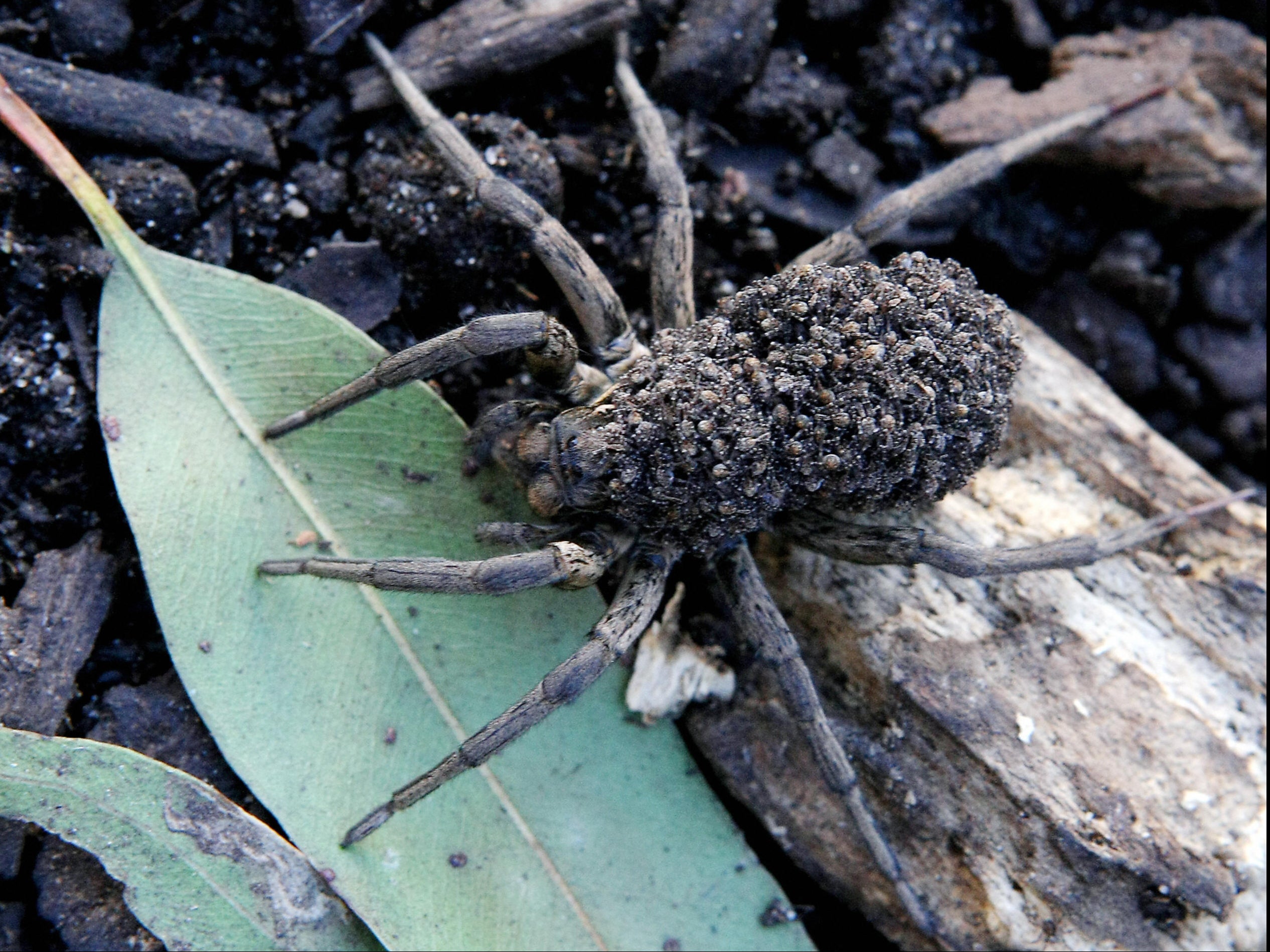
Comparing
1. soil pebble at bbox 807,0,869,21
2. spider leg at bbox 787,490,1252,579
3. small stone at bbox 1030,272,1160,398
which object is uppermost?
soil pebble at bbox 807,0,869,21

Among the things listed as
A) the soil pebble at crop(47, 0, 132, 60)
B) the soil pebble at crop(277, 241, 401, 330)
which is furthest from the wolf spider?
the soil pebble at crop(47, 0, 132, 60)

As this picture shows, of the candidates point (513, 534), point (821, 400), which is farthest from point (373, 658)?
point (821, 400)

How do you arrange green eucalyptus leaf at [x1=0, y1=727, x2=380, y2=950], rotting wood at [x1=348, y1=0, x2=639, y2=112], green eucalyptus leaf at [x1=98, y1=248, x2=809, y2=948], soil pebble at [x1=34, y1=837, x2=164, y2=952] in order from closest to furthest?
green eucalyptus leaf at [x1=0, y1=727, x2=380, y2=950], soil pebble at [x1=34, y1=837, x2=164, y2=952], green eucalyptus leaf at [x1=98, y1=248, x2=809, y2=948], rotting wood at [x1=348, y1=0, x2=639, y2=112]

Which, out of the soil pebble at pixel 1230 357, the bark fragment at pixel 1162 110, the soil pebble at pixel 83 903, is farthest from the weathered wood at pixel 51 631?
the soil pebble at pixel 1230 357

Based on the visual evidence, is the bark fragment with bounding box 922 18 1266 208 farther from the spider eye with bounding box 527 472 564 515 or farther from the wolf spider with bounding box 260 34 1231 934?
the spider eye with bounding box 527 472 564 515

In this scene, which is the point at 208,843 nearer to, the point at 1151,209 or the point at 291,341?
the point at 291,341

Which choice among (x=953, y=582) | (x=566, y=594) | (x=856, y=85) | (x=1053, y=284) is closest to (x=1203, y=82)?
(x=1053, y=284)

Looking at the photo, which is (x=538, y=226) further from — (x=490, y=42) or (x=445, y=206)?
(x=490, y=42)
